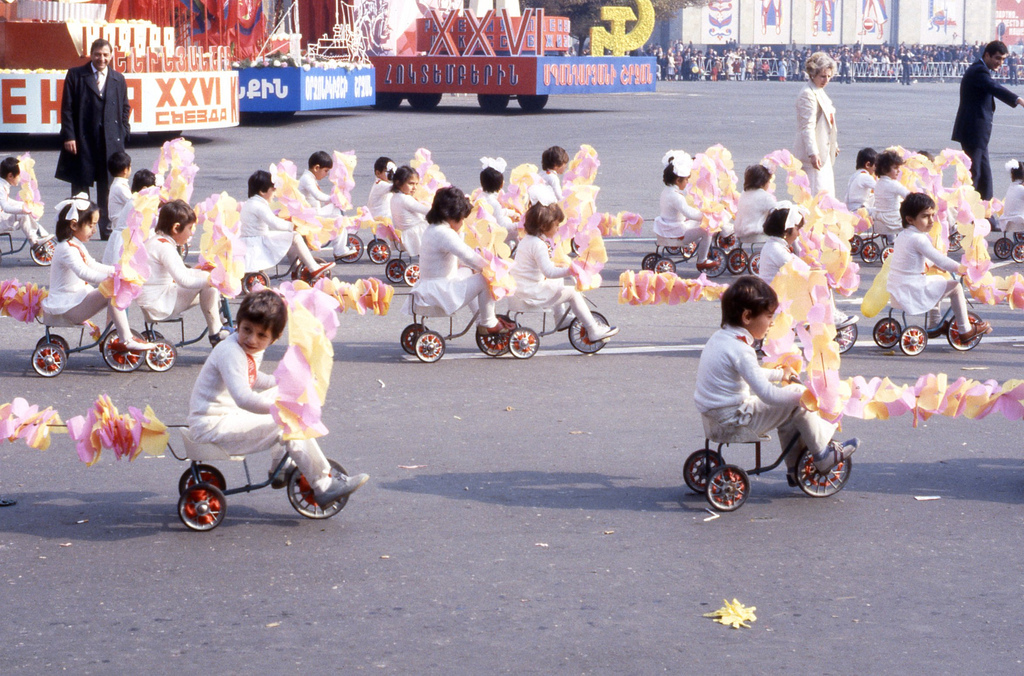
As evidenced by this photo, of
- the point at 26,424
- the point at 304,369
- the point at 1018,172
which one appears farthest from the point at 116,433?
the point at 1018,172

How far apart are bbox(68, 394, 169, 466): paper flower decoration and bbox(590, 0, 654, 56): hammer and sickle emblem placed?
131 ft

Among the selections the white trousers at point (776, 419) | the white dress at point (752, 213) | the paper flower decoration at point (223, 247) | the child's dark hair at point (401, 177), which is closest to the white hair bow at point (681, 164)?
the white dress at point (752, 213)

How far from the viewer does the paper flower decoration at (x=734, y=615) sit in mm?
4340

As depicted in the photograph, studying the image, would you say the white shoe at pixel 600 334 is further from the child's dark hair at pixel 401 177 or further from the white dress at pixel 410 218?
the child's dark hair at pixel 401 177

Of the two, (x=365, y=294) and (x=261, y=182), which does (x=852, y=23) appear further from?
(x=365, y=294)

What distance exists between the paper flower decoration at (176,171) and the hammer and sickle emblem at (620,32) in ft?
112

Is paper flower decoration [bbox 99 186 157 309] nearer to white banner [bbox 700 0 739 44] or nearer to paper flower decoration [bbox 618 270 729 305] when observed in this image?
paper flower decoration [bbox 618 270 729 305]

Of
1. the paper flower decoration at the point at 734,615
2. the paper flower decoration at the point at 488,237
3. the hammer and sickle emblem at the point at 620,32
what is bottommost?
the paper flower decoration at the point at 734,615

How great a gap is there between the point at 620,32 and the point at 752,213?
1421 inches

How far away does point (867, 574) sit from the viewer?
4.79 m

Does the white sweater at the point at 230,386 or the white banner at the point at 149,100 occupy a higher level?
the white banner at the point at 149,100

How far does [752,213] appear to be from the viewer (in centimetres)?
1120

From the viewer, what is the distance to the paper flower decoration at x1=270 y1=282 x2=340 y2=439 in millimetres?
4863

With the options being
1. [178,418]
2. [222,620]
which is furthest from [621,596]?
[178,418]
